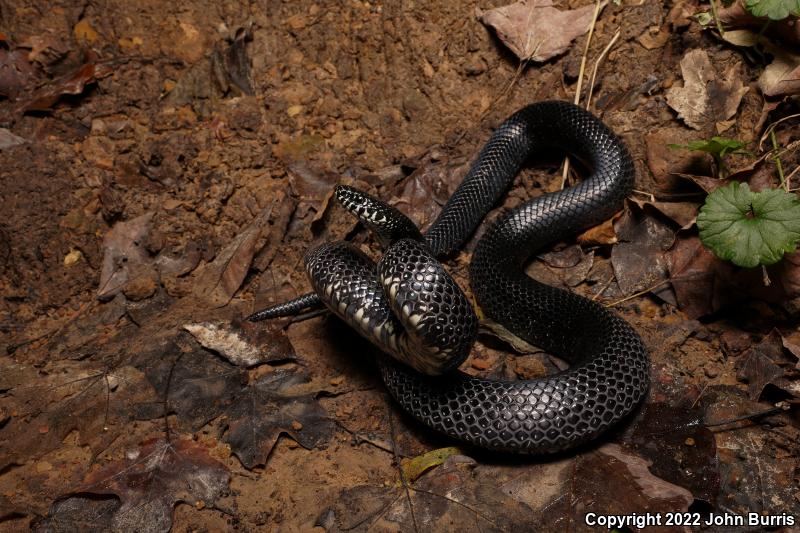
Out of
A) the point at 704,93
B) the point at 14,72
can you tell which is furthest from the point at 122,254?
the point at 704,93

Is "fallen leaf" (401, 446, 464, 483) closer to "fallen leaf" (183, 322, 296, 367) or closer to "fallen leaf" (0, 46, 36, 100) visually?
"fallen leaf" (183, 322, 296, 367)

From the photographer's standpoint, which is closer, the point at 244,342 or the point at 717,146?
the point at 244,342

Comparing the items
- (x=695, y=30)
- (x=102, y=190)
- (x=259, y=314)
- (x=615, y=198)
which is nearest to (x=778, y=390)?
(x=615, y=198)

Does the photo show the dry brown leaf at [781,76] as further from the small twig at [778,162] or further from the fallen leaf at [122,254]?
the fallen leaf at [122,254]

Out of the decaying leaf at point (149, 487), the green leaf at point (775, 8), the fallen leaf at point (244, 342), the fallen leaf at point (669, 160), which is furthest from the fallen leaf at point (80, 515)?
the green leaf at point (775, 8)

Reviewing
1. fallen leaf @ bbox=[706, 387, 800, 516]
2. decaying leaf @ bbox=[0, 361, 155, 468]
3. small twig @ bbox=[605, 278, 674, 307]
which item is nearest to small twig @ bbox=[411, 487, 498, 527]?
fallen leaf @ bbox=[706, 387, 800, 516]

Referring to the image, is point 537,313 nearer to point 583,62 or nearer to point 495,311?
point 495,311
